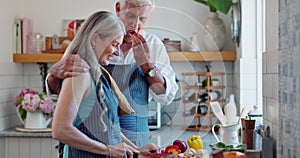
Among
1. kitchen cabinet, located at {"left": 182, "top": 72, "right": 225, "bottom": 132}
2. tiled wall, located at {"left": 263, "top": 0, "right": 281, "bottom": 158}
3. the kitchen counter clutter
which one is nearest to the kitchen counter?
the kitchen counter clutter

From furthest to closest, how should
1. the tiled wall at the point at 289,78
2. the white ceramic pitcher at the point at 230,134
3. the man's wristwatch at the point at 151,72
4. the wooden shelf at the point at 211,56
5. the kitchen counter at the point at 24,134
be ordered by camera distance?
1. the wooden shelf at the point at 211,56
2. the kitchen counter at the point at 24,134
3. the white ceramic pitcher at the point at 230,134
4. the man's wristwatch at the point at 151,72
5. the tiled wall at the point at 289,78

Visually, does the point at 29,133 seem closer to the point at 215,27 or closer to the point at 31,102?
the point at 31,102

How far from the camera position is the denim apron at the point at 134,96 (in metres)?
1.92

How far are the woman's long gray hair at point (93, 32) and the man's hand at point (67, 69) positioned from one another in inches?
0.8

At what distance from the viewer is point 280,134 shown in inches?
66.0

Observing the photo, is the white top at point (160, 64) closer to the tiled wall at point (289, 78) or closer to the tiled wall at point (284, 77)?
the tiled wall at point (284, 77)

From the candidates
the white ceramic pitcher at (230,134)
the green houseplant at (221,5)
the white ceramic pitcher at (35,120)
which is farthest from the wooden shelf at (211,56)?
the white ceramic pitcher at (35,120)

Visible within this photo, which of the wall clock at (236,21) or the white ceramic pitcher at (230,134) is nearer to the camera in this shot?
the white ceramic pitcher at (230,134)

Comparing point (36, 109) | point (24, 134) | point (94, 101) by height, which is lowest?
point (24, 134)

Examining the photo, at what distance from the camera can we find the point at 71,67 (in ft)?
5.60

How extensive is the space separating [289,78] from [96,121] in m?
0.67

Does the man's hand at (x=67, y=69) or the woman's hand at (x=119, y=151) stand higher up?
the man's hand at (x=67, y=69)

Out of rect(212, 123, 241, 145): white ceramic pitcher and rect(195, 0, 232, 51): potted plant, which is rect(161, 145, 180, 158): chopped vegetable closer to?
rect(212, 123, 241, 145): white ceramic pitcher

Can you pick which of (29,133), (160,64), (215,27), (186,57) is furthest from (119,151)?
(215,27)
